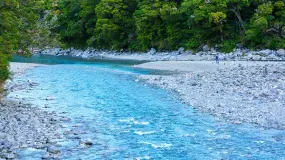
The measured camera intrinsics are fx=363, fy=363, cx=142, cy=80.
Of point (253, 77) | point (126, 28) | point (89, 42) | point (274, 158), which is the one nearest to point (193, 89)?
point (253, 77)

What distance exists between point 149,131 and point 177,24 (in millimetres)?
36121

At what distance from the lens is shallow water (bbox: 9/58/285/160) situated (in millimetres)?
10172

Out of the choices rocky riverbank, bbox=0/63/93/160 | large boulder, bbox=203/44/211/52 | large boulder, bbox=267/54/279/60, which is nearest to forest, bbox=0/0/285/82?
large boulder, bbox=203/44/211/52

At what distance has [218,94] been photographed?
61.1 feet

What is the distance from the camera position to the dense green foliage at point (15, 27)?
53.2 ft

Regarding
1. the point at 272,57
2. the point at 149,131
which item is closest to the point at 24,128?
the point at 149,131

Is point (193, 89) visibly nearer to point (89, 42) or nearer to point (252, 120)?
point (252, 120)

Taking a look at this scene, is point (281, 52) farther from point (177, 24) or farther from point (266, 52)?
point (177, 24)

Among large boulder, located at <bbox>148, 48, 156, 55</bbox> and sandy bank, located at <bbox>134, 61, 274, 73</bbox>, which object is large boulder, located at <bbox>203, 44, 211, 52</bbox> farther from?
large boulder, located at <bbox>148, 48, 156, 55</bbox>

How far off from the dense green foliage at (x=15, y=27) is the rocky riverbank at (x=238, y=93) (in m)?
8.60

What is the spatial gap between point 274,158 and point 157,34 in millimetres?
41793

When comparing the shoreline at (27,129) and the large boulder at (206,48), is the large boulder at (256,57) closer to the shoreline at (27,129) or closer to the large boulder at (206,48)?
the large boulder at (206,48)

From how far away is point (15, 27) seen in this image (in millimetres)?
17562

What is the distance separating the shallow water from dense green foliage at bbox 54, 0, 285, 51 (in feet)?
72.4
